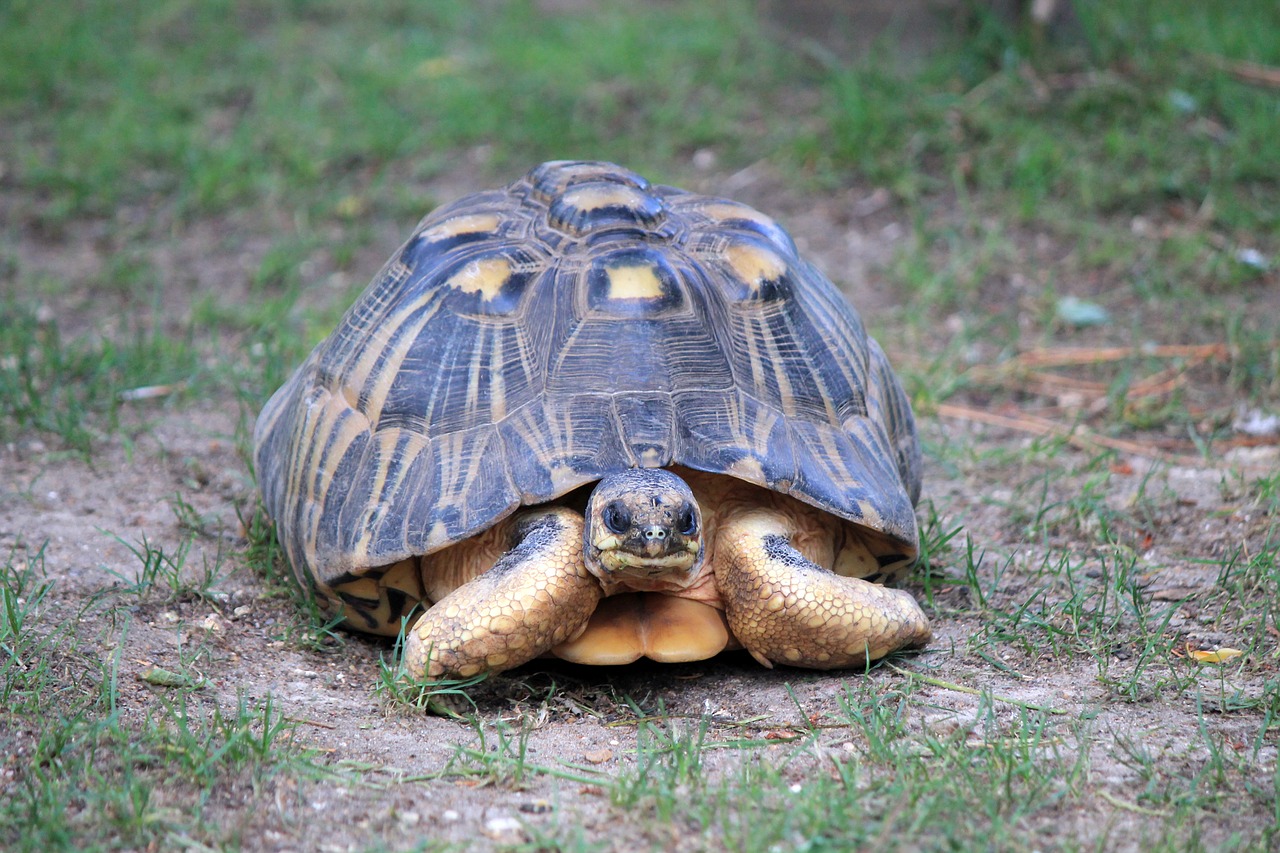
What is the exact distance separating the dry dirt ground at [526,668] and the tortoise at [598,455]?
138mm

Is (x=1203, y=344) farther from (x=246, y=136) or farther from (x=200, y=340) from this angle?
(x=246, y=136)

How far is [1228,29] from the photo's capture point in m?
6.14

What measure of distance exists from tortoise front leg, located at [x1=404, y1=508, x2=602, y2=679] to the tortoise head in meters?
0.06

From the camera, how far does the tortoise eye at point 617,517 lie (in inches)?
89.3

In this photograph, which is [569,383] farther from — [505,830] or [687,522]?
[505,830]

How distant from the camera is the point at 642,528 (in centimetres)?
226

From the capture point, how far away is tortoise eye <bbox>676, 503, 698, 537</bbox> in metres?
2.29

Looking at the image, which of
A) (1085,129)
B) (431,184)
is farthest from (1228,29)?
(431,184)

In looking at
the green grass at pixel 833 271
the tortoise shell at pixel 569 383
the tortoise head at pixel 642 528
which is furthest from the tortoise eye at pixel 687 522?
the green grass at pixel 833 271

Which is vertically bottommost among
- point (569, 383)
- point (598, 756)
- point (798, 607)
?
point (598, 756)

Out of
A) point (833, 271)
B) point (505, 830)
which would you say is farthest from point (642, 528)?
point (833, 271)

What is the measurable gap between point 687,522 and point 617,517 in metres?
0.13

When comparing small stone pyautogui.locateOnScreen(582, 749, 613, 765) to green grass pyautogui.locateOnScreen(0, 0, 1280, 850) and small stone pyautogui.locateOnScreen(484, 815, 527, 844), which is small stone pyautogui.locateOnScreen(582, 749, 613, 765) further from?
small stone pyautogui.locateOnScreen(484, 815, 527, 844)

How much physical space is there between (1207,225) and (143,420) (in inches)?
164
